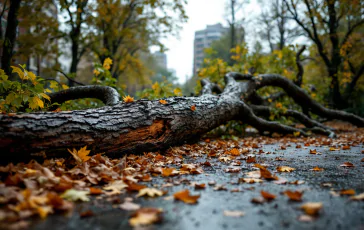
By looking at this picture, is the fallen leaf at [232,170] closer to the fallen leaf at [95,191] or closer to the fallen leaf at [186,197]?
the fallen leaf at [186,197]

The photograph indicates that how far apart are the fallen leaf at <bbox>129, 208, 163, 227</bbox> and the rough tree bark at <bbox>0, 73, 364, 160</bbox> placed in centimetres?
142

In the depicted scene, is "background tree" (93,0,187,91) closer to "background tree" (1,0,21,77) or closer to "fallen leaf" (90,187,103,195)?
"background tree" (1,0,21,77)

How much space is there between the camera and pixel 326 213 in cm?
127

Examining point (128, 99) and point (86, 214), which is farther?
point (128, 99)

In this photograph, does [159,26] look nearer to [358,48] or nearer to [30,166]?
[358,48]

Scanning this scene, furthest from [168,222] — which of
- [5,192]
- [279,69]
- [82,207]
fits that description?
[279,69]

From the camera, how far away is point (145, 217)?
118cm

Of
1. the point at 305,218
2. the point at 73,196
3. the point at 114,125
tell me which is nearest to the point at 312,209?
the point at 305,218

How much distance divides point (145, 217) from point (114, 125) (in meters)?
1.75

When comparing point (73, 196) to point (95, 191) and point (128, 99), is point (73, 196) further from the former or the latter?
point (128, 99)

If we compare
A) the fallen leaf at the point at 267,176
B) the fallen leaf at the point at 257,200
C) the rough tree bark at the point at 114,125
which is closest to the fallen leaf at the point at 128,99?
the rough tree bark at the point at 114,125

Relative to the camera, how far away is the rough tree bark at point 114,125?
2096mm

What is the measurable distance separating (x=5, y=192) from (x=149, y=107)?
2.10 metres

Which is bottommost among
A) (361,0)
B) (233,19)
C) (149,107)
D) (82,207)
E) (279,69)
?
(82,207)
